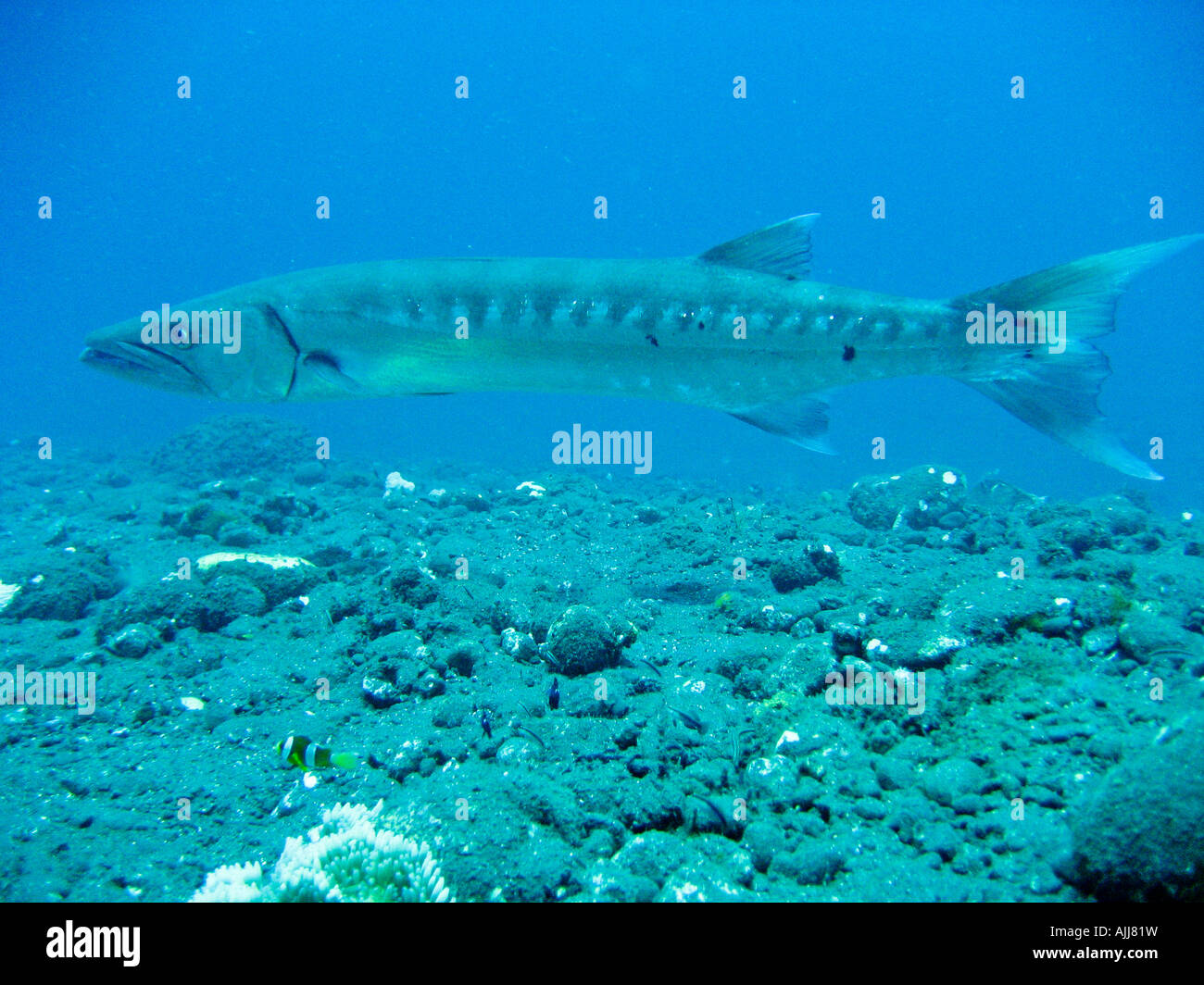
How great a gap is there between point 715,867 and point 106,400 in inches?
2425

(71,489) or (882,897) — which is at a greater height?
→ (71,489)

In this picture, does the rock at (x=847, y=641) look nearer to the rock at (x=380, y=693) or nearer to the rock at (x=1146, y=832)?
the rock at (x=1146, y=832)

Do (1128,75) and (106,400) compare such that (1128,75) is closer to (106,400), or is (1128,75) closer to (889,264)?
(889,264)

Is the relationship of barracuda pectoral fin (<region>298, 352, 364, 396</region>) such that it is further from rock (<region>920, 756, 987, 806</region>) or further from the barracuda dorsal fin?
rock (<region>920, 756, 987, 806</region>)

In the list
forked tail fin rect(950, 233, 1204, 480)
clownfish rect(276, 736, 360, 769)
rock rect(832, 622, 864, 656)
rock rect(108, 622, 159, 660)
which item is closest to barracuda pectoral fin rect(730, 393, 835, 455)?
forked tail fin rect(950, 233, 1204, 480)

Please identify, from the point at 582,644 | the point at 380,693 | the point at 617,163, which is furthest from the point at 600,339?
the point at 617,163

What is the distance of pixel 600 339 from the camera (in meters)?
4.31

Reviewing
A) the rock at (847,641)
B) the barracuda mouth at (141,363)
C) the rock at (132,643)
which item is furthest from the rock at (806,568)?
the rock at (132,643)

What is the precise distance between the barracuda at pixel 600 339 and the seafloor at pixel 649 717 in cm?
167

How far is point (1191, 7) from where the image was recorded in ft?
151

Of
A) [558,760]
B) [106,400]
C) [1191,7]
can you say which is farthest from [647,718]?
[1191,7]

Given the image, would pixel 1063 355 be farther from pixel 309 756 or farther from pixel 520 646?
pixel 309 756

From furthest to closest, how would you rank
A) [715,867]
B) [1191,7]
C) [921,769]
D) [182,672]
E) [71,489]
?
[1191,7] < [71,489] < [182,672] < [921,769] < [715,867]

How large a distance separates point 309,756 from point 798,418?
397 cm
